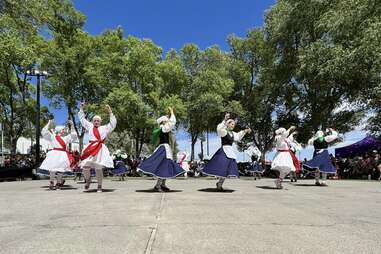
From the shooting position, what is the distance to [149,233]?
5.62m

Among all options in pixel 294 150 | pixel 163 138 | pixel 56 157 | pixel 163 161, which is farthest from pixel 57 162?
pixel 294 150

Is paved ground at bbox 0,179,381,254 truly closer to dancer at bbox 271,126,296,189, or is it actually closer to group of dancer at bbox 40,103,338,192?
group of dancer at bbox 40,103,338,192

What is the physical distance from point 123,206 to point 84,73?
27.2 metres

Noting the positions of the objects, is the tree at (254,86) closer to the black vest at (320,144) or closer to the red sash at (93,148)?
the black vest at (320,144)

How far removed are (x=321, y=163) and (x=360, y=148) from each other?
15346 mm

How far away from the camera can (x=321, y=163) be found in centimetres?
1567

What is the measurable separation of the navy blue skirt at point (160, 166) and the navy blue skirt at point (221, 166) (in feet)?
2.87

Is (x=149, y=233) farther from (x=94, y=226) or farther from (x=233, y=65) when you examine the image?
(x=233, y=65)

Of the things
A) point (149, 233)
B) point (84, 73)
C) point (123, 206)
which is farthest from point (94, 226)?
point (84, 73)

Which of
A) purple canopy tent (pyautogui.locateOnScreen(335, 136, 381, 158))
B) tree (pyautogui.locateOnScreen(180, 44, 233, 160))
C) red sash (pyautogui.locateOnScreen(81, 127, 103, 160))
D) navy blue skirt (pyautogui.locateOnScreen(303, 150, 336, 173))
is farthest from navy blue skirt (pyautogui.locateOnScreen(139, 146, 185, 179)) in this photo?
tree (pyautogui.locateOnScreen(180, 44, 233, 160))

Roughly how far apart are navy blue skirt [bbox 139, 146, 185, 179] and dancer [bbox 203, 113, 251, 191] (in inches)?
36.7

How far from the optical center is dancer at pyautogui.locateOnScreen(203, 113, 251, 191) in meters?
11.6

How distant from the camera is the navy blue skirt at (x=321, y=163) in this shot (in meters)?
15.6

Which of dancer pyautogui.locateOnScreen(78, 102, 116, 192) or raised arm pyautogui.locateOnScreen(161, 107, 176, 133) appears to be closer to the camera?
raised arm pyautogui.locateOnScreen(161, 107, 176, 133)
